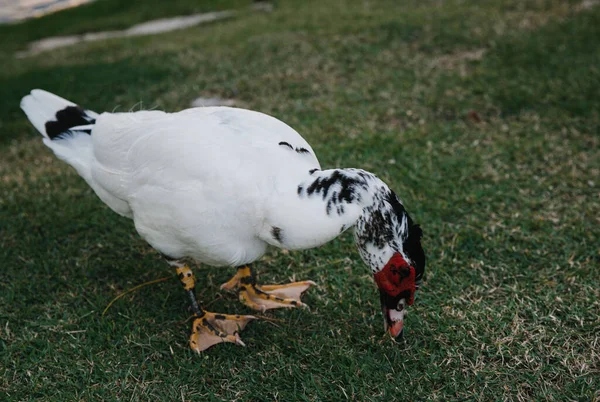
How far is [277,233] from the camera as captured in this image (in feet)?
8.63

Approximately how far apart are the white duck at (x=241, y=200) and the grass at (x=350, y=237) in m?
0.31

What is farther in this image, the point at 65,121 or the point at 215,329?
the point at 65,121

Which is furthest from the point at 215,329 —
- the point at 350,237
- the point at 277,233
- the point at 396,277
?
the point at 350,237

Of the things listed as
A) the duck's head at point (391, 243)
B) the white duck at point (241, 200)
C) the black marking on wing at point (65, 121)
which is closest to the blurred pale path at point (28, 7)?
the black marking on wing at point (65, 121)

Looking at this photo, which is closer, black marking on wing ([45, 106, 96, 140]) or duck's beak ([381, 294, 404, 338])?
duck's beak ([381, 294, 404, 338])

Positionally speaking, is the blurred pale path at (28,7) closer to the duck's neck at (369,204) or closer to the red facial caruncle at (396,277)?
the duck's neck at (369,204)

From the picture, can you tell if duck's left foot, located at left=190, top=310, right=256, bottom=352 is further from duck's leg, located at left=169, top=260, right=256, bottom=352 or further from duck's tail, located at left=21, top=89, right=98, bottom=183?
duck's tail, located at left=21, top=89, right=98, bottom=183

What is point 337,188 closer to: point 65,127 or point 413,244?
point 413,244

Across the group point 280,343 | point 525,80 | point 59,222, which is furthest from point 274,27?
point 280,343

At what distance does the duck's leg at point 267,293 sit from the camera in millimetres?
3297

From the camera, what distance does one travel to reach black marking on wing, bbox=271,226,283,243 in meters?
2.62

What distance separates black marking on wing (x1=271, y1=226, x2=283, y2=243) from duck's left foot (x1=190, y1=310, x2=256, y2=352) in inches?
29.0

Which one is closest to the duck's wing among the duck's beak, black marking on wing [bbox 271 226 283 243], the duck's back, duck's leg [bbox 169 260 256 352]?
the duck's back

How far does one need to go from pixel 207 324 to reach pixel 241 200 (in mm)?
897
